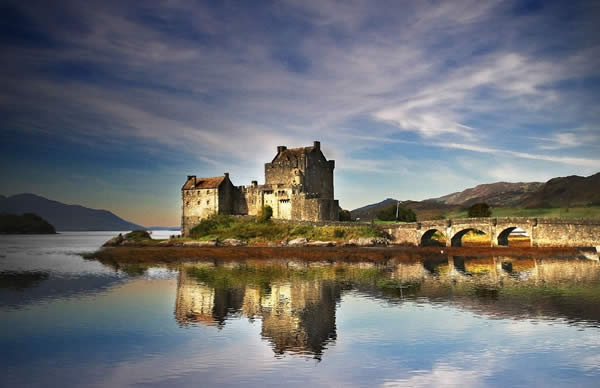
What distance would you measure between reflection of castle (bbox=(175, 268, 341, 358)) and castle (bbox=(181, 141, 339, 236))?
4118cm

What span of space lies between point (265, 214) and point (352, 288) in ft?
154

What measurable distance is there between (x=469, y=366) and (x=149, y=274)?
3729 cm

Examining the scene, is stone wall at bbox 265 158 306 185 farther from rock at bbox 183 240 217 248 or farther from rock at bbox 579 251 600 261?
rock at bbox 579 251 600 261

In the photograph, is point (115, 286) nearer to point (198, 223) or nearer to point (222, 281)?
point (222, 281)

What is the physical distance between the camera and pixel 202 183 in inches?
3585

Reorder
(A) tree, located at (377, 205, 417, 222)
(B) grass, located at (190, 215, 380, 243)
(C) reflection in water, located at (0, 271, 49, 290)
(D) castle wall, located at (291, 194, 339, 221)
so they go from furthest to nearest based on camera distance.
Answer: (A) tree, located at (377, 205, 417, 222), (D) castle wall, located at (291, 194, 339, 221), (B) grass, located at (190, 215, 380, 243), (C) reflection in water, located at (0, 271, 49, 290)

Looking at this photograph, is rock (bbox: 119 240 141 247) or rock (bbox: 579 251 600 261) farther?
rock (bbox: 119 240 141 247)

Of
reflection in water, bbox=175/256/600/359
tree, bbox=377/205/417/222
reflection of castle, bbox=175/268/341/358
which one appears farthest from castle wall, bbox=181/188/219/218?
reflection of castle, bbox=175/268/341/358

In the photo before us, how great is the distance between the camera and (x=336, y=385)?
17.1 m

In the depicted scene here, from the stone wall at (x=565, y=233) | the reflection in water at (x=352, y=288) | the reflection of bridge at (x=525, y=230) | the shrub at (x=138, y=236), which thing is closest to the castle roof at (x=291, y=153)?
the reflection of bridge at (x=525, y=230)

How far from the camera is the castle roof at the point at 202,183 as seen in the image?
291ft

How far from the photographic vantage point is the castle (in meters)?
83.4

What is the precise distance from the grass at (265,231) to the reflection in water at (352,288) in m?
19.0

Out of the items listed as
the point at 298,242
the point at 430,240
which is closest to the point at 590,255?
the point at 430,240
